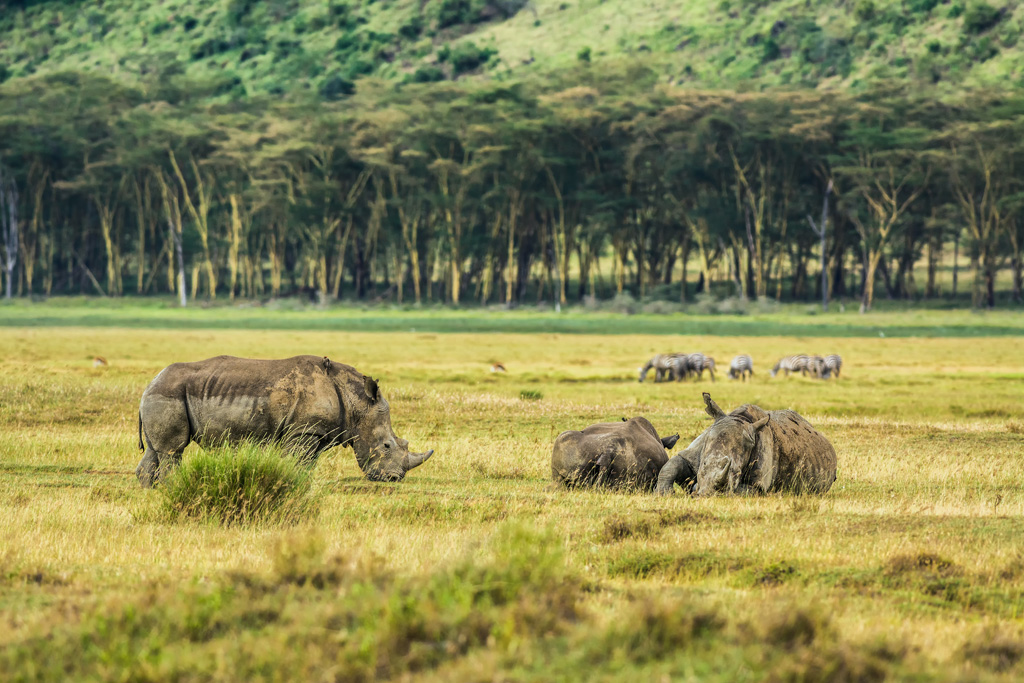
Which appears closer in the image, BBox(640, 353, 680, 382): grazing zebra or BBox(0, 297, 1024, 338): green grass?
BBox(640, 353, 680, 382): grazing zebra

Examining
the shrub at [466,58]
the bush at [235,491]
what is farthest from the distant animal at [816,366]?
the shrub at [466,58]

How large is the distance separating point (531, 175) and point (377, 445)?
6386 centimetres

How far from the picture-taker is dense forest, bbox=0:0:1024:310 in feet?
231

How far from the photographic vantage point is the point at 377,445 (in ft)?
41.8

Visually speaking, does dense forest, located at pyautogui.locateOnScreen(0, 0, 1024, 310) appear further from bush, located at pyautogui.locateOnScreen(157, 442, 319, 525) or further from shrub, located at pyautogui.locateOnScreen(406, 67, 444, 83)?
bush, located at pyautogui.locateOnScreen(157, 442, 319, 525)

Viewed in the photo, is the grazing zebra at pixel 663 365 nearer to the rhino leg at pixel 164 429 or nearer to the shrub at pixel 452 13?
the rhino leg at pixel 164 429

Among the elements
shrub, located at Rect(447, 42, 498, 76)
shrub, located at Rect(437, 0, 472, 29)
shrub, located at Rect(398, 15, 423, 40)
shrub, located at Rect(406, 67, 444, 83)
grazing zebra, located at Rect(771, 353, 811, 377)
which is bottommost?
grazing zebra, located at Rect(771, 353, 811, 377)

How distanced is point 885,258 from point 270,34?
120766mm

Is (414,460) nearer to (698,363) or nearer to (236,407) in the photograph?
(236,407)

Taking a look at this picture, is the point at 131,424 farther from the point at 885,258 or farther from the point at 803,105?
the point at 885,258

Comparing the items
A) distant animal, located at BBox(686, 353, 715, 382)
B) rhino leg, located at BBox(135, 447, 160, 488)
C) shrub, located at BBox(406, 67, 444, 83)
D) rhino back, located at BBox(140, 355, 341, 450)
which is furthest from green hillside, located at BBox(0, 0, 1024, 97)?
rhino leg, located at BBox(135, 447, 160, 488)

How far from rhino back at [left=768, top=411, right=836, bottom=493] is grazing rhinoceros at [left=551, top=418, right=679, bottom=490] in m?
1.32

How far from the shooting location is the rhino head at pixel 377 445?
1265 cm

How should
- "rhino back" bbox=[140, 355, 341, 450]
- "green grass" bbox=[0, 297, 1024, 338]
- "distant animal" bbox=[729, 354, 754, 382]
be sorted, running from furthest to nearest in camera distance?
"green grass" bbox=[0, 297, 1024, 338]
"distant animal" bbox=[729, 354, 754, 382]
"rhino back" bbox=[140, 355, 341, 450]
